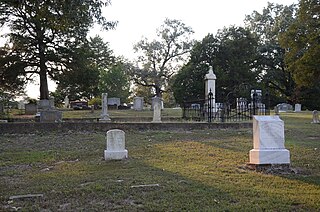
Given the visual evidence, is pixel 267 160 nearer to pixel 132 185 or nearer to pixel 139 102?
pixel 132 185

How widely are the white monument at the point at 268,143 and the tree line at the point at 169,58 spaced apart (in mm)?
5196

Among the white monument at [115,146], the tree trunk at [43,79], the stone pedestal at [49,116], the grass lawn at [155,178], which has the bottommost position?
the grass lawn at [155,178]

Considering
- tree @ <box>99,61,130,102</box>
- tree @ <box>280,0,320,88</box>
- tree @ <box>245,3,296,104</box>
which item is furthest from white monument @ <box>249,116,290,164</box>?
tree @ <box>99,61,130,102</box>

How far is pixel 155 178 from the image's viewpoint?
710 cm

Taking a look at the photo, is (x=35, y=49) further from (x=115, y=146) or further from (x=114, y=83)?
(x=115, y=146)

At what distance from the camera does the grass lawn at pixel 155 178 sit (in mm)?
5445

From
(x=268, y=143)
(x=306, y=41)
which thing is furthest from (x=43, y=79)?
(x=268, y=143)

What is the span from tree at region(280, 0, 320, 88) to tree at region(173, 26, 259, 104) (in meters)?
12.3

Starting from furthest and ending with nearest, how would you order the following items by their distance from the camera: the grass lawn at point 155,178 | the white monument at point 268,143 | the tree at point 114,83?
the tree at point 114,83 → the white monument at point 268,143 → the grass lawn at point 155,178

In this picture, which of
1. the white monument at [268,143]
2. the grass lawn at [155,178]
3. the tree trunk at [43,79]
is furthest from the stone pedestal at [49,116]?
the tree trunk at [43,79]

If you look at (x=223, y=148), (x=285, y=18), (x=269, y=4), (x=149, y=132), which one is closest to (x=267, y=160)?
(x=223, y=148)

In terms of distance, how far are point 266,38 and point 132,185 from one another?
55.0m

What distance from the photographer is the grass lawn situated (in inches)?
214

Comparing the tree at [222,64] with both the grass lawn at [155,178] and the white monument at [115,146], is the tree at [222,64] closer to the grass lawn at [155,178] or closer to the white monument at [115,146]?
the grass lawn at [155,178]
